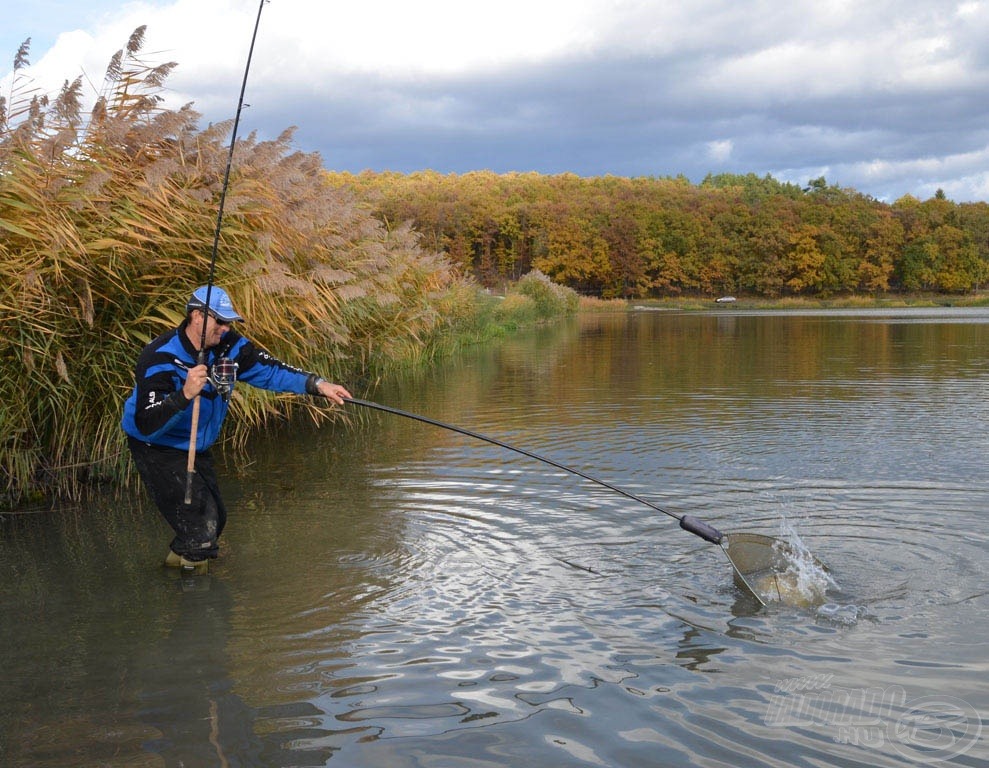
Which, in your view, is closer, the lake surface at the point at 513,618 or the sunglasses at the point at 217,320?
the lake surface at the point at 513,618

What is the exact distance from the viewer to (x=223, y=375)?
21.0 ft

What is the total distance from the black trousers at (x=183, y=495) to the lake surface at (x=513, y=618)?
0.27 m

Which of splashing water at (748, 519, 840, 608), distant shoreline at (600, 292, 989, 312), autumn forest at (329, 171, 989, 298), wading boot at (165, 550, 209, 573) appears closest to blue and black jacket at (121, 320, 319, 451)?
wading boot at (165, 550, 209, 573)

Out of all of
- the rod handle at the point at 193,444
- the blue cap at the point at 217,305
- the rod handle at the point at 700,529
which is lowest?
the rod handle at the point at 700,529

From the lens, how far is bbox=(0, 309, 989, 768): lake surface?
4312 millimetres

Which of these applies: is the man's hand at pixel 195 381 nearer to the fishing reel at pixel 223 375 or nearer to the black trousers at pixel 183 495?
the fishing reel at pixel 223 375

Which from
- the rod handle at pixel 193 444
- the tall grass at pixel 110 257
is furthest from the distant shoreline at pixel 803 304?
the rod handle at pixel 193 444

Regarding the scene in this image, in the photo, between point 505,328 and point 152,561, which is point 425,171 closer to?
point 505,328

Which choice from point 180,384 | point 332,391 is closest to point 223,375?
point 180,384

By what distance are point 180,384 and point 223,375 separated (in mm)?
293

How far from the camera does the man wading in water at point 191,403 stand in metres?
6.24

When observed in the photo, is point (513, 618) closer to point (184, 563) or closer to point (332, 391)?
point (332, 391)

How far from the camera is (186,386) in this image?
5895 millimetres

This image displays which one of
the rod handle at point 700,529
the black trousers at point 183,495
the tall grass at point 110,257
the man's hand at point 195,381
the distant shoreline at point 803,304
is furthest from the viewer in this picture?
the distant shoreline at point 803,304
